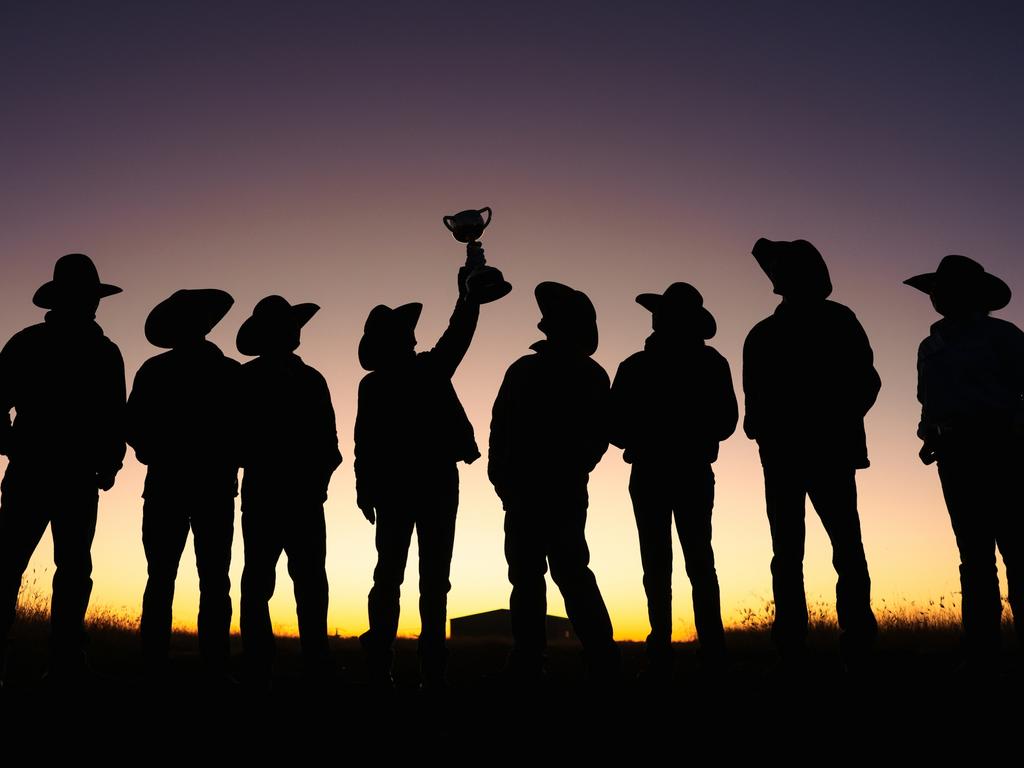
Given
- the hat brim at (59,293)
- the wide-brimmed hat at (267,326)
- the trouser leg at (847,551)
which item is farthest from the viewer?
the hat brim at (59,293)

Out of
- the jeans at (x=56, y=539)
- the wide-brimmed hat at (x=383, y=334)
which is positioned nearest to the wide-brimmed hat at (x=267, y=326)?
the wide-brimmed hat at (x=383, y=334)

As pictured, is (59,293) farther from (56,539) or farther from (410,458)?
(410,458)

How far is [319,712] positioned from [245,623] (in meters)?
1.23

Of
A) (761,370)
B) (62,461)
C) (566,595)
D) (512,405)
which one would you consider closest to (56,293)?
(62,461)

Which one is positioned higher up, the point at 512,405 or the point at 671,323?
the point at 671,323

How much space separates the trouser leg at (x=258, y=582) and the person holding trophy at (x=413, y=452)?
1.97 feet

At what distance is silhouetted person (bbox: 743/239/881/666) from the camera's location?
5.47 m

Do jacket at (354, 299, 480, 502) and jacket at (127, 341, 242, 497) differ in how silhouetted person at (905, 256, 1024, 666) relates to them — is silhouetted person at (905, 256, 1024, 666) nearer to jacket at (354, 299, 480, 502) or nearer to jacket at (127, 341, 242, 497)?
jacket at (354, 299, 480, 502)

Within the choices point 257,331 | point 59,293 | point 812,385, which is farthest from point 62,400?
point 812,385

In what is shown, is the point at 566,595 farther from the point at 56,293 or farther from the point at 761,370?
the point at 56,293

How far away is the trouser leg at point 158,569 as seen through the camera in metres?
5.58

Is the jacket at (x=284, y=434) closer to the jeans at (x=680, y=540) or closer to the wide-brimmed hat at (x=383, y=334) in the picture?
the wide-brimmed hat at (x=383, y=334)

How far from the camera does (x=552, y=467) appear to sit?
5.75m

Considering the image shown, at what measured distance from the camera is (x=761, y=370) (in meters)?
5.90
